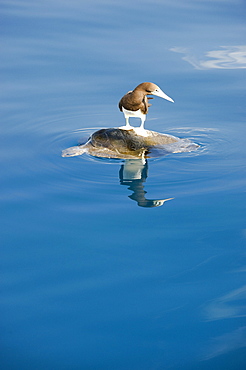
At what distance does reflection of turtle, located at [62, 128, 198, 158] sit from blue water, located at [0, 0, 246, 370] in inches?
3.2

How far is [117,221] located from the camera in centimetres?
260

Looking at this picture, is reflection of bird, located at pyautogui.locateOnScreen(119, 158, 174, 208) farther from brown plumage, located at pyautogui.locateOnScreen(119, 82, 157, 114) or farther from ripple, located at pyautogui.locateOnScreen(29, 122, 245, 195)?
brown plumage, located at pyautogui.locateOnScreen(119, 82, 157, 114)

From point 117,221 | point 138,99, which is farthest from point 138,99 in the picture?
point 117,221

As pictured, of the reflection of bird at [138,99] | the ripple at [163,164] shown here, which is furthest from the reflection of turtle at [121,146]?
the reflection of bird at [138,99]

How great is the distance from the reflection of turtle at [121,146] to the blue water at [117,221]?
80 millimetres

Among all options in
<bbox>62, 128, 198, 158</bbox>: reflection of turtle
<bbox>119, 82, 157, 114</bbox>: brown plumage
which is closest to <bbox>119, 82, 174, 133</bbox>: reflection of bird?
<bbox>119, 82, 157, 114</bbox>: brown plumage

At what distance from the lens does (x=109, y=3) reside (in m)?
6.27

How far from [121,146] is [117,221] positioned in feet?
2.63

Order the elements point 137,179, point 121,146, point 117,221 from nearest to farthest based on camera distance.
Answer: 1. point 117,221
2. point 137,179
3. point 121,146

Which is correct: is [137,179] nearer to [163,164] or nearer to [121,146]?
[163,164]

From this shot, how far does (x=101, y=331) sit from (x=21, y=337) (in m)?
0.29

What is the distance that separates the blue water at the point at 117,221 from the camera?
76.9 inches

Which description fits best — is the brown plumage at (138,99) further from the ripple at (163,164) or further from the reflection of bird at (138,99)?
the ripple at (163,164)

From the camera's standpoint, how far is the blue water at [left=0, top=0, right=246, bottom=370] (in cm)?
195
